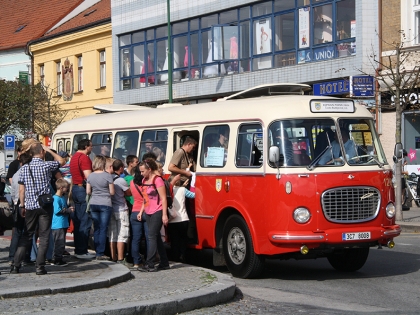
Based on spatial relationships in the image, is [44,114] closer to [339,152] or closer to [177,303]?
[339,152]

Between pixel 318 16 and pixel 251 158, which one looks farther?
pixel 318 16

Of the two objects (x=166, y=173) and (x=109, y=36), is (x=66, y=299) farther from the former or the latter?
(x=109, y=36)

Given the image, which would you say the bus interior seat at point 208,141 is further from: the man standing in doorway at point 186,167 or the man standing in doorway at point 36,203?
the man standing in doorway at point 36,203

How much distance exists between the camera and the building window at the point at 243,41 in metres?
30.2

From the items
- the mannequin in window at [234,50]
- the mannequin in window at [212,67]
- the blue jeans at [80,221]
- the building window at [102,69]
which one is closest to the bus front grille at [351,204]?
the blue jeans at [80,221]

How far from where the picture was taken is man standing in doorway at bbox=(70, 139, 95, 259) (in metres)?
14.6

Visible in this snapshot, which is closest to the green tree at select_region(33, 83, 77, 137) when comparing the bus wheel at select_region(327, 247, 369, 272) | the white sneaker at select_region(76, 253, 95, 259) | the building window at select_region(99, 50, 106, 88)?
the building window at select_region(99, 50, 106, 88)

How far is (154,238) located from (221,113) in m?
2.42

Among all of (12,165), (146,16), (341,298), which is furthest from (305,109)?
(146,16)

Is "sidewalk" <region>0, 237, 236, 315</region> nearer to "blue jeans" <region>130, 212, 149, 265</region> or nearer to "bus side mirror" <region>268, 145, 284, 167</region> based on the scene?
"blue jeans" <region>130, 212, 149, 265</region>

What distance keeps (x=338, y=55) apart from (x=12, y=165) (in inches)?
700

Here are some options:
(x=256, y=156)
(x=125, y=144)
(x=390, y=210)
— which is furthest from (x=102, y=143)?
(x=390, y=210)

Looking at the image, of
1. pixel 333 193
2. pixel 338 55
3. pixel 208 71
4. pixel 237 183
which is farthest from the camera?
pixel 208 71

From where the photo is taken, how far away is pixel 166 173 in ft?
50.2
